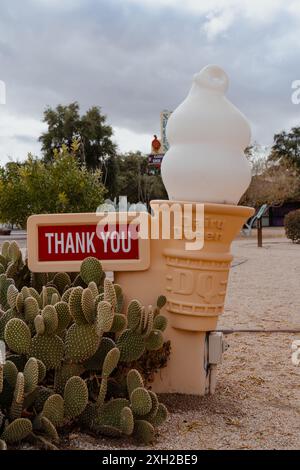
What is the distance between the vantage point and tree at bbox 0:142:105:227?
5.26 meters

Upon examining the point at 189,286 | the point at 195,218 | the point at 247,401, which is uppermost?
the point at 195,218

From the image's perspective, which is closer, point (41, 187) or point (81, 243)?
point (81, 243)

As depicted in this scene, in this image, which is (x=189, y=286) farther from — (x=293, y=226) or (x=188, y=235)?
(x=293, y=226)

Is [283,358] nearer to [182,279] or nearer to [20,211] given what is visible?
[182,279]

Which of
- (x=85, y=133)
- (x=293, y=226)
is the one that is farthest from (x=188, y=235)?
(x=85, y=133)

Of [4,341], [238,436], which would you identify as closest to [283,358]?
[238,436]

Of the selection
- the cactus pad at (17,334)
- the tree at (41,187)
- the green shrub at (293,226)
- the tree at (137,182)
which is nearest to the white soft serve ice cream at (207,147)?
the cactus pad at (17,334)

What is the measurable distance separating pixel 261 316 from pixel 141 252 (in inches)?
138

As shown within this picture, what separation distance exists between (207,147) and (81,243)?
1.01 m

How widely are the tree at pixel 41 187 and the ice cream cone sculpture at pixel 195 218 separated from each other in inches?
77.5

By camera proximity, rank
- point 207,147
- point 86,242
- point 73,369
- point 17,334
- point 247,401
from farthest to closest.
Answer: point 247,401 < point 86,242 < point 207,147 < point 73,369 < point 17,334

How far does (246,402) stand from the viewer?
362 cm

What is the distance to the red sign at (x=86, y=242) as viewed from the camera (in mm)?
3494

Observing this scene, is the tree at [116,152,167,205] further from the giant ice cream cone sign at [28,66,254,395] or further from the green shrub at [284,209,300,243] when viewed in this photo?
the giant ice cream cone sign at [28,66,254,395]
